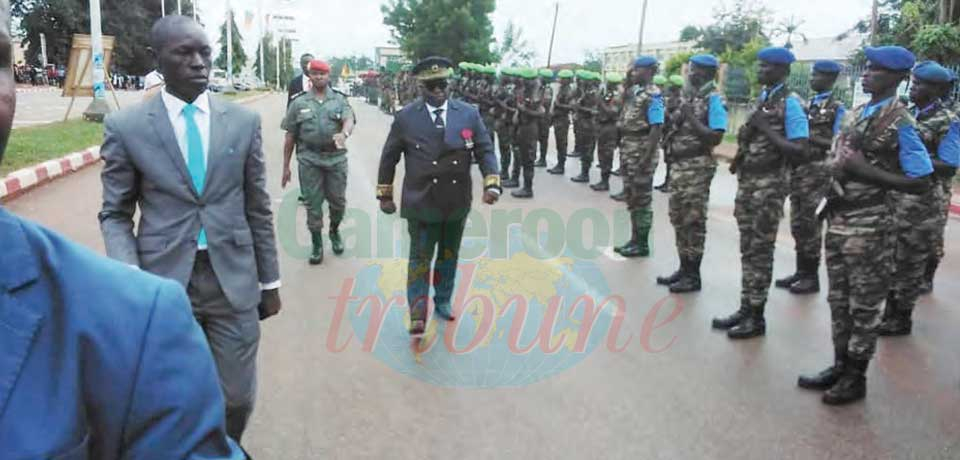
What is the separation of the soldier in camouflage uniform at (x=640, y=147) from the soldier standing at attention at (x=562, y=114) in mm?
5391

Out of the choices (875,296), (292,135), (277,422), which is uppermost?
(292,135)

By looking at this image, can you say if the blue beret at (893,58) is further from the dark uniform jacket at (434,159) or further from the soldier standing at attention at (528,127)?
the soldier standing at attention at (528,127)

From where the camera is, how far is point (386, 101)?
119 ft

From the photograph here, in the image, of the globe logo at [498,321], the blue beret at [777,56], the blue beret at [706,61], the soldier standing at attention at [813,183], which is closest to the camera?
the globe logo at [498,321]

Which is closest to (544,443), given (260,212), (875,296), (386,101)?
(260,212)

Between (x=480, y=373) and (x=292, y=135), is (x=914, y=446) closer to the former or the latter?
(x=480, y=373)

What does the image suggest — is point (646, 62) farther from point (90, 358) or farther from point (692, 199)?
point (90, 358)

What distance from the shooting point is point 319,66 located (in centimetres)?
623

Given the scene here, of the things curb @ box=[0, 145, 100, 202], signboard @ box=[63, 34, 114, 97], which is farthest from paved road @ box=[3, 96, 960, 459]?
signboard @ box=[63, 34, 114, 97]

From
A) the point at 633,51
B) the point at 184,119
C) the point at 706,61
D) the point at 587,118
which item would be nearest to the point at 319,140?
the point at 706,61

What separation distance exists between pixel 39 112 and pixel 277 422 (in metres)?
21.7

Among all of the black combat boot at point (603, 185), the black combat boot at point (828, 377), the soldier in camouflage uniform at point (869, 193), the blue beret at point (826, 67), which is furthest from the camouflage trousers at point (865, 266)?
the black combat boot at point (603, 185)

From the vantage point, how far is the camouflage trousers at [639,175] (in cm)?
686

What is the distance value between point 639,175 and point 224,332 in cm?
502
